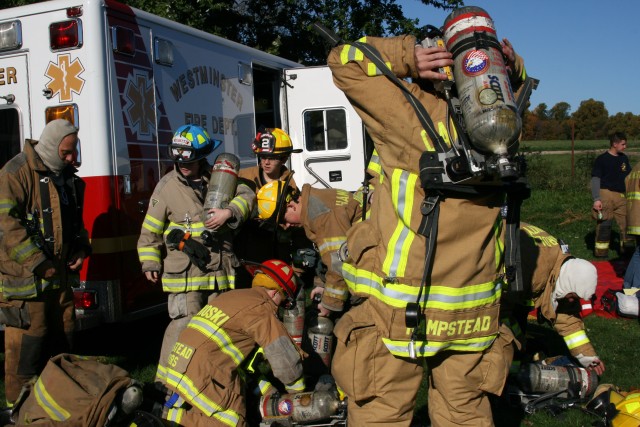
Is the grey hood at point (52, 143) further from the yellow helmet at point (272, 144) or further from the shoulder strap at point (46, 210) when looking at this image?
the yellow helmet at point (272, 144)

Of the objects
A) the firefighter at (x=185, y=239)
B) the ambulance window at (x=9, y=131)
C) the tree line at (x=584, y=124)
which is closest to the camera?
the firefighter at (x=185, y=239)

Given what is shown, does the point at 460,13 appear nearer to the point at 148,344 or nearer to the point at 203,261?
the point at 203,261

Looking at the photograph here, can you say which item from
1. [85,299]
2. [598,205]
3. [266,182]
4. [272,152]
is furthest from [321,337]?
[598,205]

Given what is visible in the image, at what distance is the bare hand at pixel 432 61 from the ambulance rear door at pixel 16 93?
406 centimetres

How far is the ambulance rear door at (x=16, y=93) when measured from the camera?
18.2 feet

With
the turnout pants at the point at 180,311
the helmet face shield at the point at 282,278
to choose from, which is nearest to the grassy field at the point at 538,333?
the turnout pants at the point at 180,311

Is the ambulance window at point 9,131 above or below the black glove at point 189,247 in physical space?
above

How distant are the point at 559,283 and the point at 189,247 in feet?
7.94

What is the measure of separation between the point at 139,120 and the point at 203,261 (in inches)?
64.8

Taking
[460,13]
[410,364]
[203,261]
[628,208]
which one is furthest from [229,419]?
[628,208]

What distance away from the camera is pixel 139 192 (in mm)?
5625

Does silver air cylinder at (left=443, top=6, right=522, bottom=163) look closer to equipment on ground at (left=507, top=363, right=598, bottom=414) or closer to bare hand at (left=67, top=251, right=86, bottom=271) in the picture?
equipment on ground at (left=507, top=363, right=598, bottom=414)

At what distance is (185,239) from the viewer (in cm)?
462

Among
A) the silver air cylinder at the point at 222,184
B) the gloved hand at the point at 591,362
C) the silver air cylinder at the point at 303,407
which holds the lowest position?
the silver air cylinder at the point at 303,407
